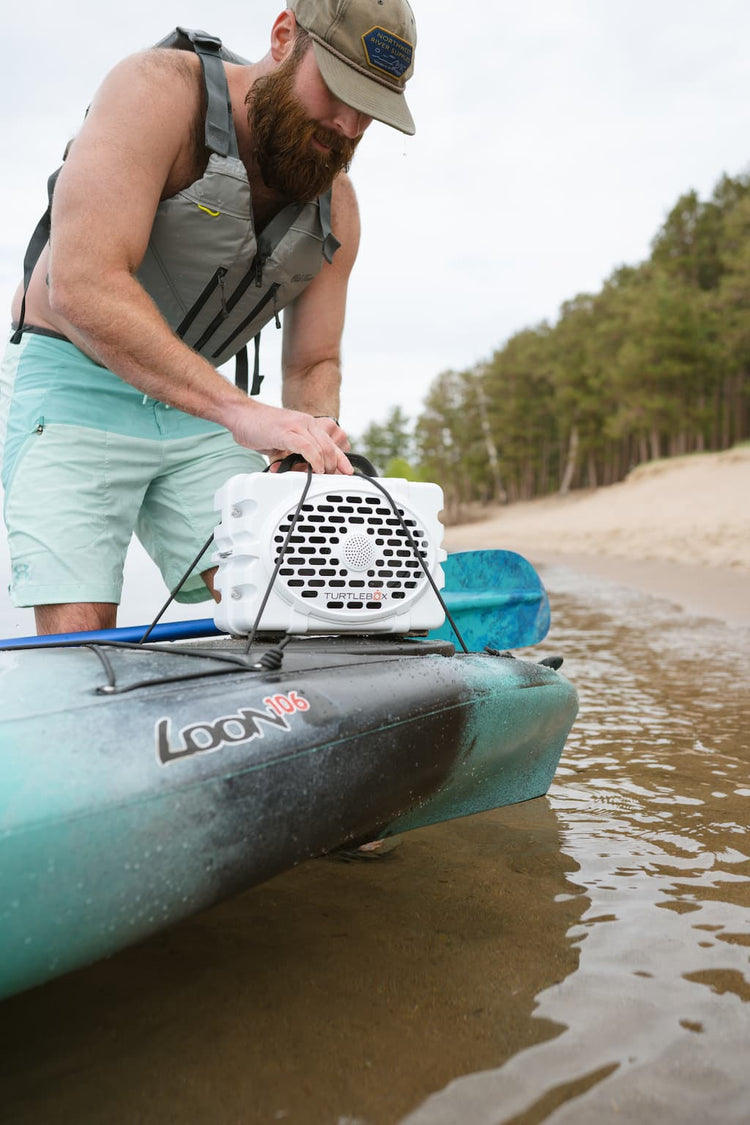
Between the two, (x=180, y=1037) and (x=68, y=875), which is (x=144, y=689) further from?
(x=180, y=1037)

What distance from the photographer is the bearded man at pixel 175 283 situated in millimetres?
2006

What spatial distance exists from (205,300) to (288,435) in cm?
81

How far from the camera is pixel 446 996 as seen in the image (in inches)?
61.1

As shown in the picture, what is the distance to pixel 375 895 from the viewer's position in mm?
2021

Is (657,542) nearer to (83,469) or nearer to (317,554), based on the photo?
(83,469)

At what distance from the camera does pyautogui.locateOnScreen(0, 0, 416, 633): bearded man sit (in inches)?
79.0

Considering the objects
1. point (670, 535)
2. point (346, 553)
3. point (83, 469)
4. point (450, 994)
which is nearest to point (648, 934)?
point (450, 994)

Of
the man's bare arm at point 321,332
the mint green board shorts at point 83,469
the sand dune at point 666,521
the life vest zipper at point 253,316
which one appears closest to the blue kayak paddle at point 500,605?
the man's bare arm at point 321,332

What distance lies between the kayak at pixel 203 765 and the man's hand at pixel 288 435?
375 millimetres

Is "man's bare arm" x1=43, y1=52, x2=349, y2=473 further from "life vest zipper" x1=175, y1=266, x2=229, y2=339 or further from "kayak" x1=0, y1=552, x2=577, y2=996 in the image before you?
"kayak" x1=0, y1=552, x2=577, y2=996

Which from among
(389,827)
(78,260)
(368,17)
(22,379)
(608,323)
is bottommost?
(389,827)

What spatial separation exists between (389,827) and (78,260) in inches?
54.1

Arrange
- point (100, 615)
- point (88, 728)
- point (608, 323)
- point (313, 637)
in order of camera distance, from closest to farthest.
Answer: point (88, 728)
point (313, 637)
point (100, 615)
point (608, 323)

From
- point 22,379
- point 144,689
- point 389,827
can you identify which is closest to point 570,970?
point 389,827
